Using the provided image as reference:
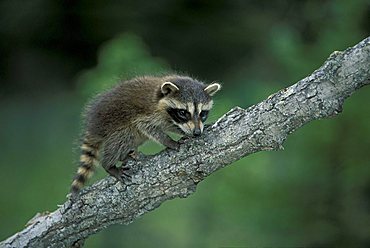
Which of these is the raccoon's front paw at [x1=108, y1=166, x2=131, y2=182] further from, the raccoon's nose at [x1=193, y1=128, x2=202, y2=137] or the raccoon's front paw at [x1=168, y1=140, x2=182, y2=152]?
the raccoon's nose at [x1=193, y1=128, x2=202, y2=137]

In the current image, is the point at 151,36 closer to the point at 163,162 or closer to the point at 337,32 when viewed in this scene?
the point at 337,32

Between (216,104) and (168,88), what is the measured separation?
150 cm

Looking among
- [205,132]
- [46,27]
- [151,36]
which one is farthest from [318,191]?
[46,27]

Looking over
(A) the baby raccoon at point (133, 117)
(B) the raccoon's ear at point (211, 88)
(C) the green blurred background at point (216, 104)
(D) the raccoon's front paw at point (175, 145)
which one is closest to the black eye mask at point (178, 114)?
(A) the baby raccoon at point (133, 117)

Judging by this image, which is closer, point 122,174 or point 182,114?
point 122,174

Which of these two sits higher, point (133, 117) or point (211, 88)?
point (211, 88)

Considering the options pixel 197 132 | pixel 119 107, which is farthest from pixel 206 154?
pixel 119 107

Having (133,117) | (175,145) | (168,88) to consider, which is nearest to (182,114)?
(168,88)

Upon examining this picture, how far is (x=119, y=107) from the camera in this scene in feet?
14.0

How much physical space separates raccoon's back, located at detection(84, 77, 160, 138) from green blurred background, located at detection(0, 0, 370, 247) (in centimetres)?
37

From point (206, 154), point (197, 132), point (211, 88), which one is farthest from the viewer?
point (211, 88)

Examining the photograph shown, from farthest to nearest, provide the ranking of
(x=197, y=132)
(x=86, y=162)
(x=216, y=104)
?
(x=216, y=104) < (x=86, y=162) < (x=197, y=132)

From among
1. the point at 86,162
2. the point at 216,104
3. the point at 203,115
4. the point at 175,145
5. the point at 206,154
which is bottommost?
the point at 206,154

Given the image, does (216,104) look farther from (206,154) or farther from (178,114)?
(206,154)
